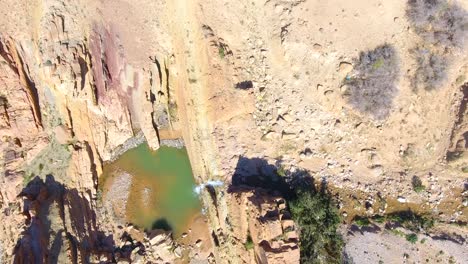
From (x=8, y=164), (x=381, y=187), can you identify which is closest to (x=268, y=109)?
(x=381, y=187)

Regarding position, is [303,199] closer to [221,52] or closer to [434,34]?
[221,52]

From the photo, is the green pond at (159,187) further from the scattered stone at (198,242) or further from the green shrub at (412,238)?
the green shrub at (412,238)

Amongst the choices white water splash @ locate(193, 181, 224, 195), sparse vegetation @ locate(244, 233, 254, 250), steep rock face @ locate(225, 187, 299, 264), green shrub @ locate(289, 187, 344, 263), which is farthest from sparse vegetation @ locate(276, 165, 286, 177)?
sparse vegetation @ locate(244, 233, 254, 250)

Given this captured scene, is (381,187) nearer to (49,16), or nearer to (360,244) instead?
(360,244)

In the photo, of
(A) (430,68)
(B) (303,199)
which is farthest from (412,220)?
(A) (430,68)

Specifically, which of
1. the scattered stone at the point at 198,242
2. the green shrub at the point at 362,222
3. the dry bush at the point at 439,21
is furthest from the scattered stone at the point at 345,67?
the scattered stone at the point at 198,242
